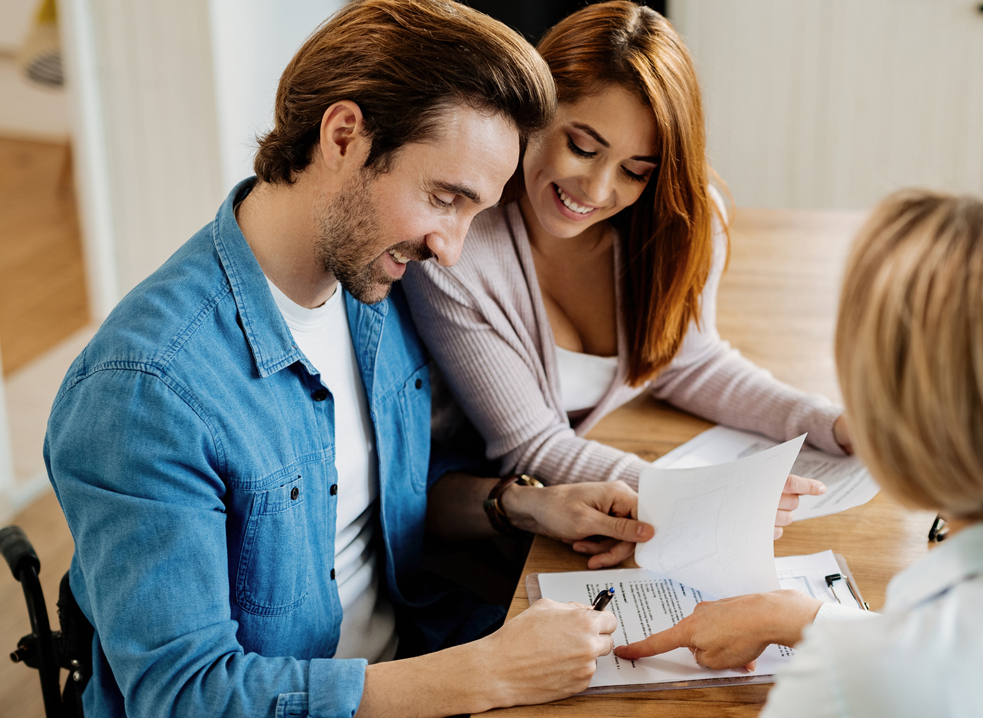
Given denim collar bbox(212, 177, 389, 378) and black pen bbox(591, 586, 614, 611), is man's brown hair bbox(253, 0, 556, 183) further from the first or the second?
black pen bbox(591, 586, 614, 611)

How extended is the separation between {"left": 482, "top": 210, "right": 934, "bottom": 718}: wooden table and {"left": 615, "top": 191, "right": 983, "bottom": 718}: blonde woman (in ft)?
0.27

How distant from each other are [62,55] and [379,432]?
2.28m

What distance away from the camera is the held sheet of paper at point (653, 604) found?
89cm

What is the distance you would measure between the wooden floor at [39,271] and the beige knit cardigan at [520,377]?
1.41 m

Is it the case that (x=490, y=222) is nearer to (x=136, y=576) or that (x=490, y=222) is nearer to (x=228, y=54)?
(x=136, y=576)

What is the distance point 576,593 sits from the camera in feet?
3.38

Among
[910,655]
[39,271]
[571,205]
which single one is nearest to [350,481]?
[571,205]

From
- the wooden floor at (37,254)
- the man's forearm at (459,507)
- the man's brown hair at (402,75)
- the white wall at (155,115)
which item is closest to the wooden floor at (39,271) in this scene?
the wooden floor at (37,254)

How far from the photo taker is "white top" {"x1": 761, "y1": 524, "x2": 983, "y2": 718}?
583 mm

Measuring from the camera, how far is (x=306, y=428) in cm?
103

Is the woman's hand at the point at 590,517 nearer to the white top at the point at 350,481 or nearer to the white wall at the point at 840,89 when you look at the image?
the white top at the point at 350,481

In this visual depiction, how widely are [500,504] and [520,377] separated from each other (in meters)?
0.19

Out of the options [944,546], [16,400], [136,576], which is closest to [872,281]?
[944,546]

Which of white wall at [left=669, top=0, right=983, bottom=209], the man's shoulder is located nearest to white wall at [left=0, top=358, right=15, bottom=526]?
the man's shoulder
